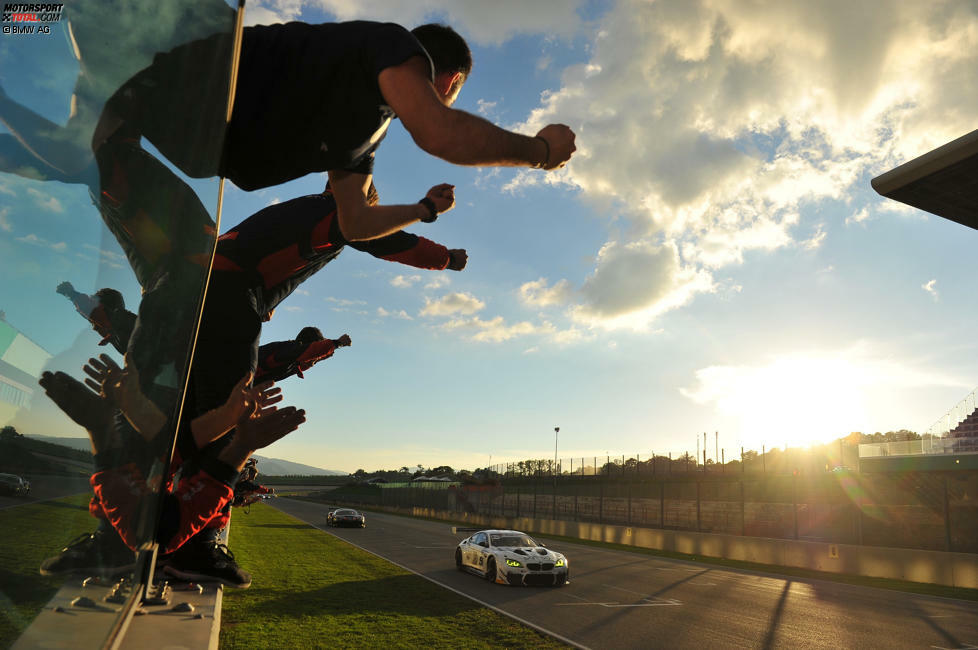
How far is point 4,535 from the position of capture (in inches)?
30.8

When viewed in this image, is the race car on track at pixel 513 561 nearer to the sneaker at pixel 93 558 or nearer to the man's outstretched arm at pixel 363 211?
the man's outstretched arm at pixel 363 211

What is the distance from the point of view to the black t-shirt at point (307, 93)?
1467 mm

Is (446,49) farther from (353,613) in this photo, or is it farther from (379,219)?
(353,613)

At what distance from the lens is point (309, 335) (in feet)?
11.3

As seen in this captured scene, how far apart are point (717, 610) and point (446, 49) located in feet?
51.5

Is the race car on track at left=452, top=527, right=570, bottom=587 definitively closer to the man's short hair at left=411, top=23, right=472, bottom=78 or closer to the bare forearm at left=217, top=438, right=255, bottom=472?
the bare forearm at left=217, top=438, right=255, bottom=472

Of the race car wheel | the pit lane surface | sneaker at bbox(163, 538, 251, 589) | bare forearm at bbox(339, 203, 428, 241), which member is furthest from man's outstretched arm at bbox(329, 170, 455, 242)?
the race car wheel

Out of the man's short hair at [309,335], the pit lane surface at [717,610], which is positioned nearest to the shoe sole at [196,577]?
the man's short hair at [309,335]

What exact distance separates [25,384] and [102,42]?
0.51 m

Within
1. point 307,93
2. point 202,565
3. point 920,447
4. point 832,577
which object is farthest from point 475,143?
point 920,447

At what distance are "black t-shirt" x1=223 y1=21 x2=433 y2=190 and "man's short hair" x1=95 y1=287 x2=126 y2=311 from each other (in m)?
0.55

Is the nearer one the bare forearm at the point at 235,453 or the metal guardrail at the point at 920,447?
the bare forearm at the point at 235,453

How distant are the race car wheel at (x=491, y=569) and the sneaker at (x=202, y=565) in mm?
17817

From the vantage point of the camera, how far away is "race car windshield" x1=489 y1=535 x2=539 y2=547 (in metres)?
19.9
